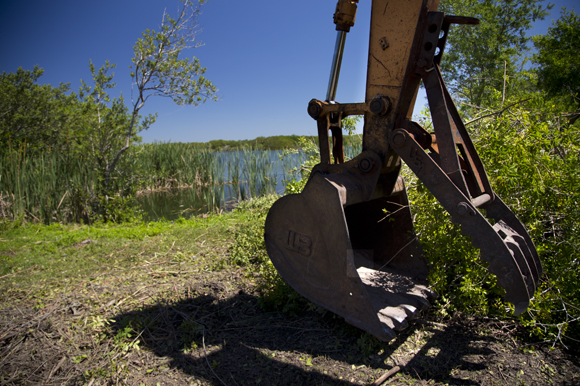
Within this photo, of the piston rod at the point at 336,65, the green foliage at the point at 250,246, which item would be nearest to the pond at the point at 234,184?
the green foliage at the point at 250,246

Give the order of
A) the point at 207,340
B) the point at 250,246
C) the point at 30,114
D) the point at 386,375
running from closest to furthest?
the point at 386,375 < the point at 207,340 < the point at 250,246 < the point at 30,114

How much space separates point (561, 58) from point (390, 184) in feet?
31.4

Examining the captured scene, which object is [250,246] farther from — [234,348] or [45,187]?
[45,187]

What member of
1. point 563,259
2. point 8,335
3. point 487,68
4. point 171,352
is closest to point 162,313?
point 171,352

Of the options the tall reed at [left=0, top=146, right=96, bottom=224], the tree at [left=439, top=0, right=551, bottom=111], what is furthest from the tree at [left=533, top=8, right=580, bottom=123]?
the tall reed at [left=0, top=146, right=96, bottom=224]

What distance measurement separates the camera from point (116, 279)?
3.87 meters

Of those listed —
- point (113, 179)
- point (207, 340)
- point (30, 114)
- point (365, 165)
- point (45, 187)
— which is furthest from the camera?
point (30, 114)

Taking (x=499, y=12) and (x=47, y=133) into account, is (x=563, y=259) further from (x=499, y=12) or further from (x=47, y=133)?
(x=499, y=12)

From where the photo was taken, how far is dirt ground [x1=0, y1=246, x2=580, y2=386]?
228 cm

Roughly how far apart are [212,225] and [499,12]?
58.3 ft

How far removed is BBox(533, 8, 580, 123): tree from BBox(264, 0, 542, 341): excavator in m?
8.50

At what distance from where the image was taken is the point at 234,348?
261 cm

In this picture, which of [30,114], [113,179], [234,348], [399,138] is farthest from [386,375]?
[30,114]

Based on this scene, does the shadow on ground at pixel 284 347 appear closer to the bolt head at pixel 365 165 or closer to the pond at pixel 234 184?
the bolt head at pixel 365 165
